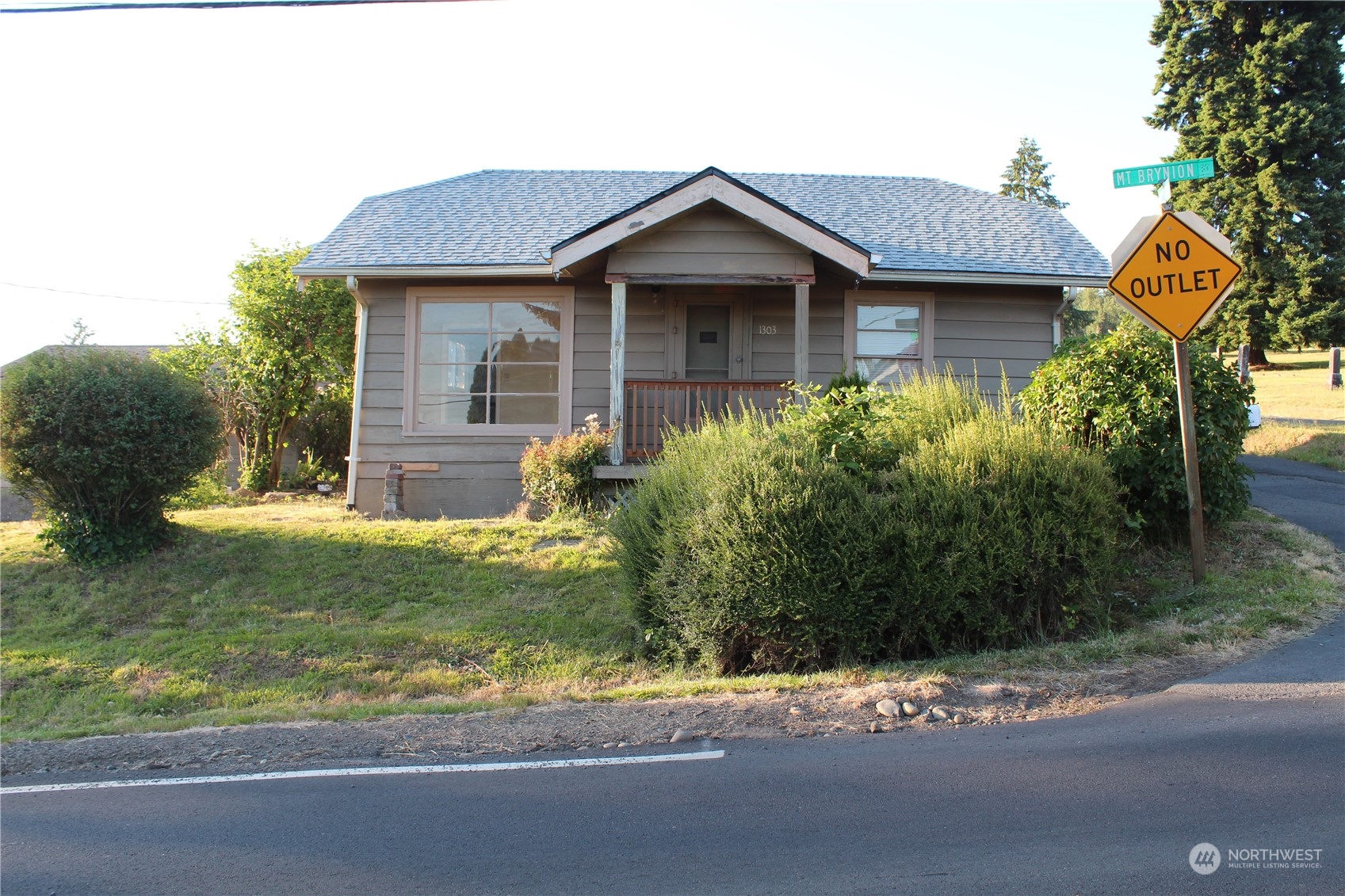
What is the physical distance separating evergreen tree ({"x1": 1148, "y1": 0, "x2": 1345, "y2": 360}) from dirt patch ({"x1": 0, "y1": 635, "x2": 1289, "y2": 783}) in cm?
2554

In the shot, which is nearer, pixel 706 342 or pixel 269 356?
pixel 706 342

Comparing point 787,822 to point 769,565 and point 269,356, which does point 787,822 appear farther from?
point 269,356

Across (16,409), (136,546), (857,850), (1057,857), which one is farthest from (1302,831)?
(16,409)

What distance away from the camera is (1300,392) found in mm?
25125

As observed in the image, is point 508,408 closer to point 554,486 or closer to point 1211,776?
point 554,486

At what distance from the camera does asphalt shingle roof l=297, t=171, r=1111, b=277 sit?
12648 millimetres

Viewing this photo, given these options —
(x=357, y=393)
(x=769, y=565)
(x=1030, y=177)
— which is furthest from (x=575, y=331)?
(x=1030, y=177)

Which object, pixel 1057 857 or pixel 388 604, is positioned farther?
pixel 388 604

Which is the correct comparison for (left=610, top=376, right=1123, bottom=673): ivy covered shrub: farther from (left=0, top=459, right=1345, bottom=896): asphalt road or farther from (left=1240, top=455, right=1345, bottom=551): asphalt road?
(left=1240, top=455, right=1345, bottom=551): asphalt road

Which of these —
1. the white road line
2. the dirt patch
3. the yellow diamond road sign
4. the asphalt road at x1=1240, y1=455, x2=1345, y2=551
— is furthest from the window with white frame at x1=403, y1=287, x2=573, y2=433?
the asphalt road at x1=1240, y1=455, x2=1345, y2=551

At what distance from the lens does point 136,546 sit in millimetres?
9828

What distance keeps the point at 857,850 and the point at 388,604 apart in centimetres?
634

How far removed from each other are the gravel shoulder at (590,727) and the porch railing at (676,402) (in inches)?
244

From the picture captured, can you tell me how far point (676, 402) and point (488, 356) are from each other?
303cm
